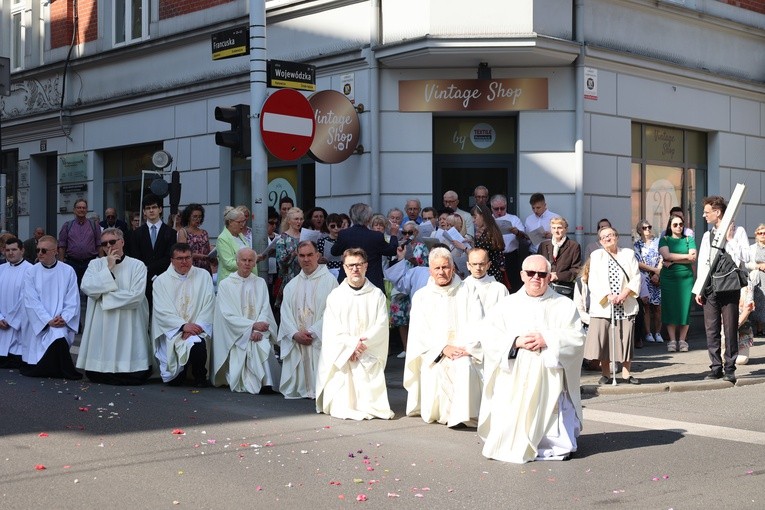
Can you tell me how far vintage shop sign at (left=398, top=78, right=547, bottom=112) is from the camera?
16.4 meters

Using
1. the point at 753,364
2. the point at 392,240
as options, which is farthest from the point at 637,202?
the point at 392,240

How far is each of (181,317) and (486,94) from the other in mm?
5942

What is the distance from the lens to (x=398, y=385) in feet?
40.6

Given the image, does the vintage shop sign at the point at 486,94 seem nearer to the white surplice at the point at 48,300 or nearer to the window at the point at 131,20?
the white surplice at the point at 48,300

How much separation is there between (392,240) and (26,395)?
4436 millimetres

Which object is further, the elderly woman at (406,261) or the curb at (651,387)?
the elderly woman at (406,261)

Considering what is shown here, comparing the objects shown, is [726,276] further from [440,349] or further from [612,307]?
[440,349]

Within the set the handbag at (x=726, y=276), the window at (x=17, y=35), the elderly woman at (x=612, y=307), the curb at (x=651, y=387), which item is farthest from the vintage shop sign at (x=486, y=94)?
the window at (x=17, y=35)

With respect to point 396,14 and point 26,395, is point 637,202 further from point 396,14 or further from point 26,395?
point 26,395

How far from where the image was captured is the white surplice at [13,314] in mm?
14242

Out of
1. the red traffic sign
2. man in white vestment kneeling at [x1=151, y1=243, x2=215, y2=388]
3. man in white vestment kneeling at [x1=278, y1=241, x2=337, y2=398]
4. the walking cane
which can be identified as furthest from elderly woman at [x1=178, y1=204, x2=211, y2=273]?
the walking cane

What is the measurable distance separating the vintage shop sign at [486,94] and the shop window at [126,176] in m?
6.61

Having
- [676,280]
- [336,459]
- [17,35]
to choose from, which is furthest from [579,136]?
[17,35]

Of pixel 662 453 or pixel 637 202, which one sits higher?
pixel 637 202
